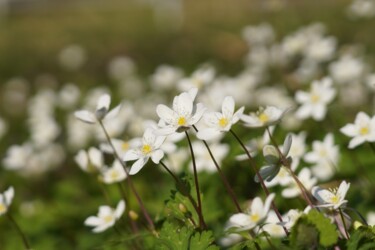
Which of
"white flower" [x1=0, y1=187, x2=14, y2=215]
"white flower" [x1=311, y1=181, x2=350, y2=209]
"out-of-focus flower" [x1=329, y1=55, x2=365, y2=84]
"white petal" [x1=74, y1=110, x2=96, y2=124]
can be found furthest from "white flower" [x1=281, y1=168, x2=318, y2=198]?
"out-of-focus flower" [x1=329, y1=55, x2=365, y2=84]

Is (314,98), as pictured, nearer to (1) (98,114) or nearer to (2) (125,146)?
(2) (125,146)

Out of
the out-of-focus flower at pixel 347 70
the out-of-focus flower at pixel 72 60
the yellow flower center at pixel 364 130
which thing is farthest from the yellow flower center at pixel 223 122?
the out-of-focus flower at pixel 72 60

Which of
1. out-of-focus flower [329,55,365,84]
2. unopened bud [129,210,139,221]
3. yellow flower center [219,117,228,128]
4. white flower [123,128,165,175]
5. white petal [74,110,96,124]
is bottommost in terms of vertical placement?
out-of-focus flower [329,55,365,84]

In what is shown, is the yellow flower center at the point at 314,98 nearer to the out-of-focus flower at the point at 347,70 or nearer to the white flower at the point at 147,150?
the white flower at the point at 147,150

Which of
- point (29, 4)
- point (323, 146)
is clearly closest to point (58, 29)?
point (29, 4)

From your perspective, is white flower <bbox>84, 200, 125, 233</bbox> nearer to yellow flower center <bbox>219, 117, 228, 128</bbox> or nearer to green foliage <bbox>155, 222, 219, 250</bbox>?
green foliage <bbox>155, 222, 219, 250</bbox>

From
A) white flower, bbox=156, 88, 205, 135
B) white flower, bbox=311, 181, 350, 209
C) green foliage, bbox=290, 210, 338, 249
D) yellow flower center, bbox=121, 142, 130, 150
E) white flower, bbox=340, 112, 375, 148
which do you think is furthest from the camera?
yellow flower center, bbox=121, 142, 130, 150
